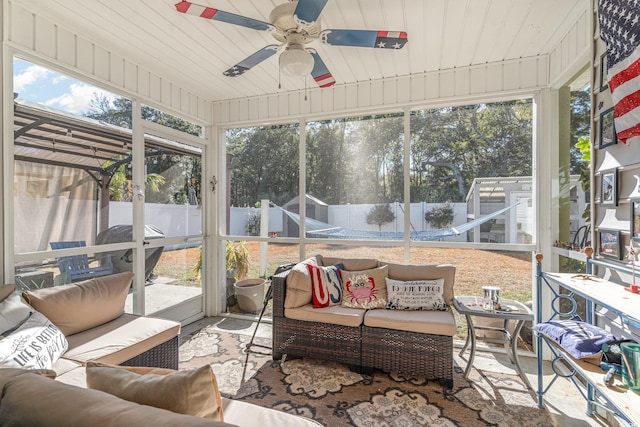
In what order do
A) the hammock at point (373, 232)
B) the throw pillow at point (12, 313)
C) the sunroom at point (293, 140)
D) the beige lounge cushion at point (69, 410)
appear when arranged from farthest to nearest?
the hammock at point (373, 232)
the sunroom at point (293, 140)
the throw pillow at point (12, 313)
the beige lounge cushion at point (69, 410)

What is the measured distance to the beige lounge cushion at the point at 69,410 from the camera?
2.28 feet

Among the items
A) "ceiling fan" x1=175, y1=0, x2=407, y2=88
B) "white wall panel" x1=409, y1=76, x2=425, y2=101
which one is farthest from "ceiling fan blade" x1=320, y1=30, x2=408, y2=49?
"white wall panel" x1=409, y1=76, x2=425, y2=101

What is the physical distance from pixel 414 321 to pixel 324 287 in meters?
0.83

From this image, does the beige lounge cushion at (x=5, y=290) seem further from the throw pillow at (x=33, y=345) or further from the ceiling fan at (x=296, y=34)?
the ceiling fan at (x=296, y=34)

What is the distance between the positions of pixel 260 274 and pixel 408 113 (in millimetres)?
2603

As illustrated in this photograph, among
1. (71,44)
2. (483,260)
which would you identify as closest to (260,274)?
(483,260)

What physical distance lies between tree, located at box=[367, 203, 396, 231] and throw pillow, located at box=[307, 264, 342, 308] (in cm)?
83

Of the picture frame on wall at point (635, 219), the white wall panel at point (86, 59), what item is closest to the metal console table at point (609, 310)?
the picture frame on wall at point (635, 219)

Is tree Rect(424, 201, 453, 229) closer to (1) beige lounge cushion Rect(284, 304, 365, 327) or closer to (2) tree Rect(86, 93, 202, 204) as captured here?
(1) beige lounge cushion Rect(284, 304, 365, 327)

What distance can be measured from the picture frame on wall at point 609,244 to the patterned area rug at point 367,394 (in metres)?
1.15

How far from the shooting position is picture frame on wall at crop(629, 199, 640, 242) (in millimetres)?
1550

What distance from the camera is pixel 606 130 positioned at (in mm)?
1807

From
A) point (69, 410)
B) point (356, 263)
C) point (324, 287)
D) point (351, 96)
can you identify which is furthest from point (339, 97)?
point (69, 410)

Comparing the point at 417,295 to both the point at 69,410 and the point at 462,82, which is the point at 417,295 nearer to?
the point at 462,82
